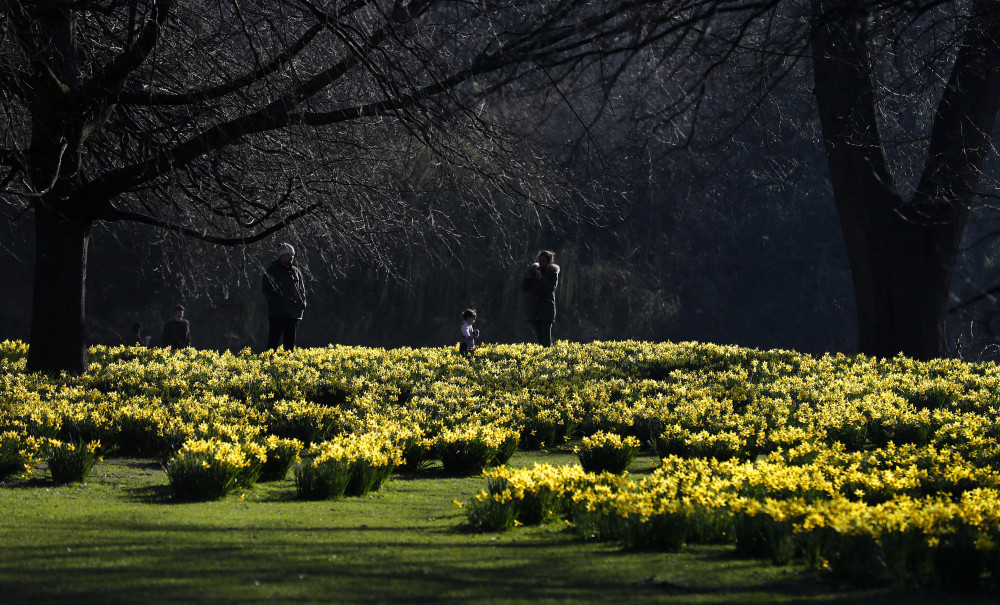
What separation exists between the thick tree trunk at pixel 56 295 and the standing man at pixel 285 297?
3.65 meters

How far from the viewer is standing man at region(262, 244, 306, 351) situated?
48.1 feet

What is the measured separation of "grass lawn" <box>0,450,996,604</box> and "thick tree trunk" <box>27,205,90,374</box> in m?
5.18

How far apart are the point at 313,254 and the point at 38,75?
16.7m

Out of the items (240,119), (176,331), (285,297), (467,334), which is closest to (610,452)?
(240,119)

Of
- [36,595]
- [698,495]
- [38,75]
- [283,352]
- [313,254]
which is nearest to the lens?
[36,595]

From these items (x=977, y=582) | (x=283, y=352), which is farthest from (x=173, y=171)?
(x=977, y=582)

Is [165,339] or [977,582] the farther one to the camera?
[165,339]

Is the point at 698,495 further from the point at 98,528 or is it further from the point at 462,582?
the point at 98,528

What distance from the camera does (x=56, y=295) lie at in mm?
10820

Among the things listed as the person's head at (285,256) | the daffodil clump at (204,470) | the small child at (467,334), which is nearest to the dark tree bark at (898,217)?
the small child at (467,334)

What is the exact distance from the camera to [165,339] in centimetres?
1966

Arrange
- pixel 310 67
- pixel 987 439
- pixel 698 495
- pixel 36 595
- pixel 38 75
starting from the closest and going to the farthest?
pixel 36 595, pixel 698 495, pixel 987 439, pixel 38 75, pixel 310 67

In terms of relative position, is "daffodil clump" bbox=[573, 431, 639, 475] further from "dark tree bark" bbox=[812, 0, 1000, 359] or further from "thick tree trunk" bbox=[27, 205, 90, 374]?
"dark tree bark" bbox=[812, 0, 1000, 359]

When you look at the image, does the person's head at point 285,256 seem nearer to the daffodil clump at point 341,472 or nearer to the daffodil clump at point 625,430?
the daffodil clump at point 625,430
